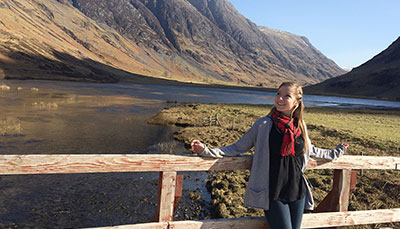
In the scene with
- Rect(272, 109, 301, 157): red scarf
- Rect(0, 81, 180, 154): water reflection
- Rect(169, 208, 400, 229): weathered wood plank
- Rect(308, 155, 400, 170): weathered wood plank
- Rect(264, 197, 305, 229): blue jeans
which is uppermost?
Rect(272, 109, 301, 157): red scarf

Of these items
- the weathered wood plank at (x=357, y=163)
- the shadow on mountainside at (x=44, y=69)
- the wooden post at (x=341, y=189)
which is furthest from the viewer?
the shadow on mountainside at (x=44, y=69)

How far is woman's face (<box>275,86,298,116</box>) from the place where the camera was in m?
4.02

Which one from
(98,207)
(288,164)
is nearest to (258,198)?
(288,164)

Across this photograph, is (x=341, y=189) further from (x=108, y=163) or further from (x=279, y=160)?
(x=108, y=163)

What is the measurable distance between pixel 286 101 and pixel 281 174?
1041 millimetres

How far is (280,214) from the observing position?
381cm

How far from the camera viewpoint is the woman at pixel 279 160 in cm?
377

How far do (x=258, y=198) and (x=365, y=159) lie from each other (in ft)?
8.06

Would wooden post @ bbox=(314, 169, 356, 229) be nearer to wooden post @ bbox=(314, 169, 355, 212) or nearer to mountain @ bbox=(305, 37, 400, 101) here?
wooden post @ bbox=(314, 169, 355, 212)

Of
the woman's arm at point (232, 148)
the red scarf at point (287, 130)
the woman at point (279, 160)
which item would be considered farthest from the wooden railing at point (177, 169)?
the red scarf at point (287, 130)

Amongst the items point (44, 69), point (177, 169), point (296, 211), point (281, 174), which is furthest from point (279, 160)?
point (44, 69)

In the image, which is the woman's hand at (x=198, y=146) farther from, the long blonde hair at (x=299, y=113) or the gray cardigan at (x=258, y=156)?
the long blonde hair at (x=299, y=113)

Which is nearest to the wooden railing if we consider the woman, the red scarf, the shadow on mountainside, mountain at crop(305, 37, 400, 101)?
the woman

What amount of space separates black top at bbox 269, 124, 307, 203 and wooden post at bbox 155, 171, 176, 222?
1.37 metres
